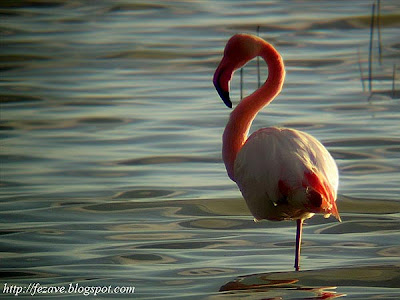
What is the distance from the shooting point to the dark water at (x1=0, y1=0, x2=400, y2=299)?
6020mm

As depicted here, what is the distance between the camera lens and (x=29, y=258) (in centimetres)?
635

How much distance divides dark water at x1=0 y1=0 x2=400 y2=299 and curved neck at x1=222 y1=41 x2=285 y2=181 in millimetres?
662

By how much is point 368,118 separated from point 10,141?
3.39 meters

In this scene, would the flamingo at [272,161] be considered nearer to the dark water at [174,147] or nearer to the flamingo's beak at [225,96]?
the flamingo's beak at [225,96]

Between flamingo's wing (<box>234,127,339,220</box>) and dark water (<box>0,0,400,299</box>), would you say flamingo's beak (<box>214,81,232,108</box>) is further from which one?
dark water (<box>0,0,400,299</box>)

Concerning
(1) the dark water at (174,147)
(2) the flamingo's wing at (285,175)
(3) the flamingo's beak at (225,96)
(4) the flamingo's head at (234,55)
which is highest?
(4) the flamingo's head at (234,55)

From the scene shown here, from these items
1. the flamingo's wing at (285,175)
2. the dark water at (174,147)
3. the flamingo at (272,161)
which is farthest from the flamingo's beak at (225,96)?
the dark water at (174,147)

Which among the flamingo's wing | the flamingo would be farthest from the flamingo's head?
the flamingo's wing

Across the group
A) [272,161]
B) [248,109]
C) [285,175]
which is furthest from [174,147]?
[285,175]

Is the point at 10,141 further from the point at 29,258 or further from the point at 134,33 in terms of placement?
the point at 134,33

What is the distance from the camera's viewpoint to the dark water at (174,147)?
19.7 ft

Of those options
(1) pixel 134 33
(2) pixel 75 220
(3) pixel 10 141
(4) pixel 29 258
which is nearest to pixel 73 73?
(1) pixel 134 33

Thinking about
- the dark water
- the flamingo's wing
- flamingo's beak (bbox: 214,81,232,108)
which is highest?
flamingo's beak (bbox: 214,81,232,108)

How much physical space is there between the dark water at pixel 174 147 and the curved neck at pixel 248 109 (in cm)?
66
